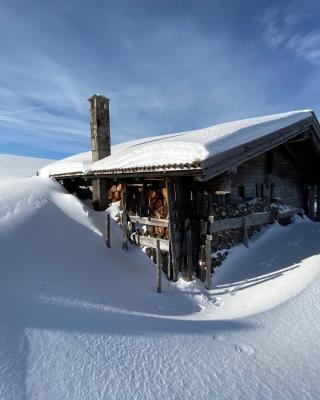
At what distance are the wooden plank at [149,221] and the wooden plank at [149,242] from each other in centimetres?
38

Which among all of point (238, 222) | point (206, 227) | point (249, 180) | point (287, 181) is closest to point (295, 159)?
point (287, 181)

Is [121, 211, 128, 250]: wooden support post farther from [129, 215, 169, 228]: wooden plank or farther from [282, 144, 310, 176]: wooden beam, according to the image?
[282, 144, 310, 176]: wooden beam

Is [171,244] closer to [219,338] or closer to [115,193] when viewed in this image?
[115,193]

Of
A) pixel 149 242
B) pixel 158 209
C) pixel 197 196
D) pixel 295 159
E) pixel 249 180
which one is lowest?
pixel 149 242

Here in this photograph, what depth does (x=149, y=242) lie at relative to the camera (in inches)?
309

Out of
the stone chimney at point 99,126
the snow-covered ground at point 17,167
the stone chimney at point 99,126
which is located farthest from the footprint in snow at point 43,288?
the snow-covered ground at point 17,167

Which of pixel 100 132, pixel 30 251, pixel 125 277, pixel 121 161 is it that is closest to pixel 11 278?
pixel 30 251

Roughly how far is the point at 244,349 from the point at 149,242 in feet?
13.9

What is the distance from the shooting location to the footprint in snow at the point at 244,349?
152 inches

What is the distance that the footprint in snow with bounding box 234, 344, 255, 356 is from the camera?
387 centimetres

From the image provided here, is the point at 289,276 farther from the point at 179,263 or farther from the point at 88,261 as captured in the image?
the point at 88,261

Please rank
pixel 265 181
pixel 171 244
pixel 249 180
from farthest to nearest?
pixel 265 181 → pixel 249 180 → pixel 171 244

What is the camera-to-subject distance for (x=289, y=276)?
656 centimetres

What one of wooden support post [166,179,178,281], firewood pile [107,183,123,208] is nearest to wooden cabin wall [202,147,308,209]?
wooden support post [166,179,178,281]
